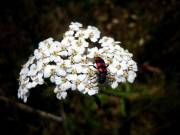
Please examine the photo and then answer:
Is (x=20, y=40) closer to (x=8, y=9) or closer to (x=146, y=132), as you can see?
(x=8, y=9)

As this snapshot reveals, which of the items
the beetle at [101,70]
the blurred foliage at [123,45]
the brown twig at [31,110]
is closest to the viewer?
the beetle at [101,70]

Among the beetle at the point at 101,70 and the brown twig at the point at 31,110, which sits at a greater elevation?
the brown twig at the point at 31,110

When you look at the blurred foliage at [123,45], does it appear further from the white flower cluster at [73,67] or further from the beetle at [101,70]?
the beetle at [101,70]

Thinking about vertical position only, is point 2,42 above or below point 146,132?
above

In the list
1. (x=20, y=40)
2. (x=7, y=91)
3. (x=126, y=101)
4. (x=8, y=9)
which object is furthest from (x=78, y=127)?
(x=8, y=9)

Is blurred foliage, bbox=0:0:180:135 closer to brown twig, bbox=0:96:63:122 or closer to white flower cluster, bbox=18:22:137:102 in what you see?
brown twig, bbox=0:96:63:122

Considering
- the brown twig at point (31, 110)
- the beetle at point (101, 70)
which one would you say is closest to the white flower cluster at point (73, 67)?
the beetle at point (101, 70)

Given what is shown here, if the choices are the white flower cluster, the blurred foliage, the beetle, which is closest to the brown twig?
the blurred foliage
